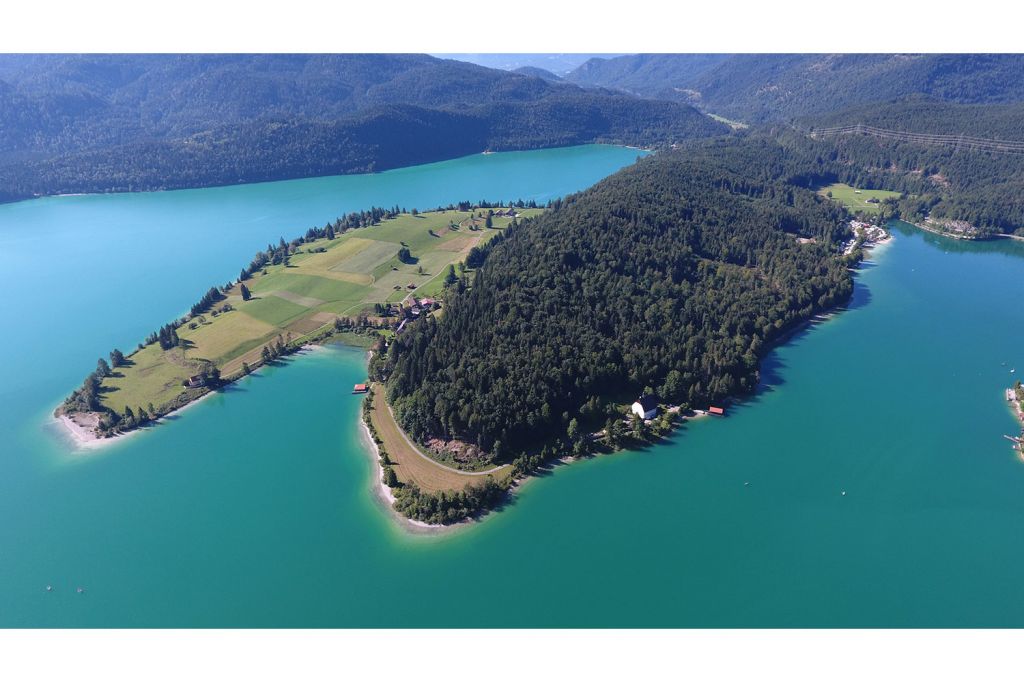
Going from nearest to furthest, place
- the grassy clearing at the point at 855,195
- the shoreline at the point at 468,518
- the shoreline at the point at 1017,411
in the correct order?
1. the shoreline at the point at 468,518
2. the shoreline at the point at 1017,411
3. the grassy clearing at the point at 855,195

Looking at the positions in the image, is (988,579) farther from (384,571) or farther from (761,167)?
(761,167)


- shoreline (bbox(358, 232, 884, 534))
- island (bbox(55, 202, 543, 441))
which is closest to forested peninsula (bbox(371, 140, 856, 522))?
shoreline (bbox(358, 232, 884, 534))

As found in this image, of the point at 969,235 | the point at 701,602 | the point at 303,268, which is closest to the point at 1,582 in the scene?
the point at 701,602

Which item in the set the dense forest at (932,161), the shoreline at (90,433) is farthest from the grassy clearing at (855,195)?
the shoreline at (90,433)

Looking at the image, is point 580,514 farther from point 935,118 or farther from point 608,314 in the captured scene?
point 935,118

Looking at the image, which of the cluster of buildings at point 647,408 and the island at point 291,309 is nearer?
the cluster of buildings at point 647,408

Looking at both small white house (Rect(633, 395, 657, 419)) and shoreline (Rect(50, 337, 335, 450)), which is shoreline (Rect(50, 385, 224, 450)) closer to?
shoreline (Rect(50, 337, 335, 450))

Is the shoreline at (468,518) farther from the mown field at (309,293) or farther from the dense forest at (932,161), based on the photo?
the dense forest at (932,161)
